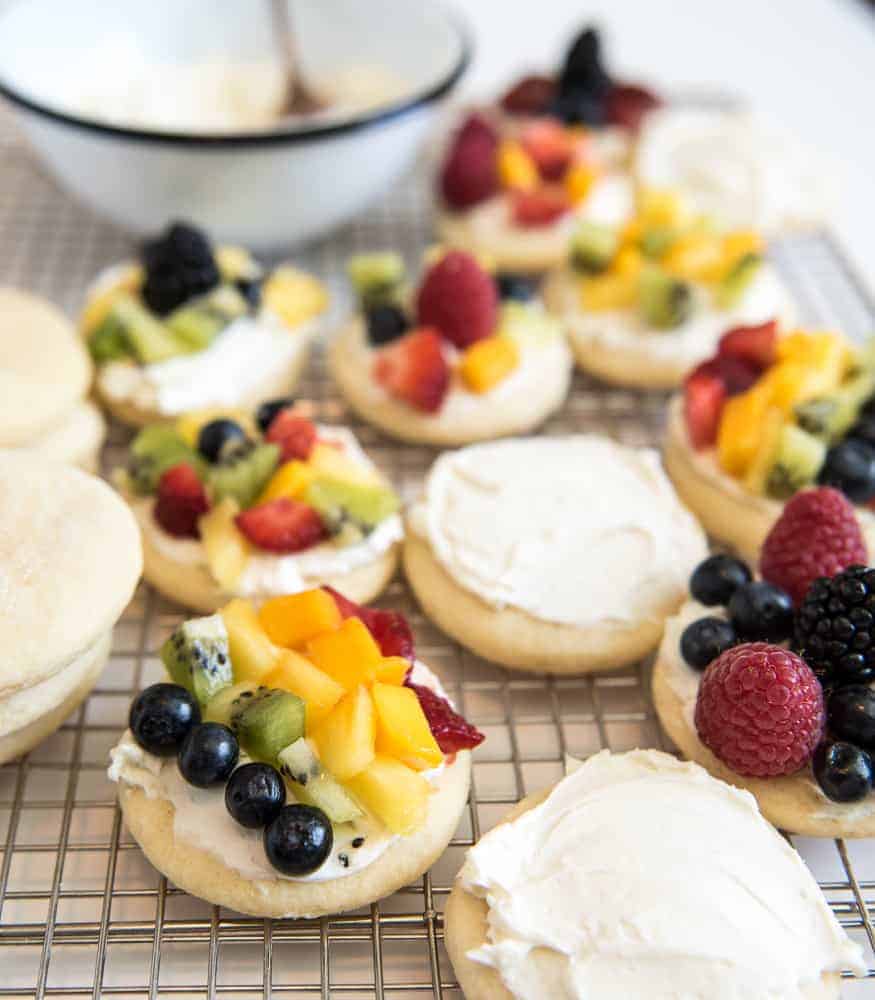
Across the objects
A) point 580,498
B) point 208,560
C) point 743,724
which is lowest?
point 208,560

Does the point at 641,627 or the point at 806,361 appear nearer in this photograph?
the point at 641,627

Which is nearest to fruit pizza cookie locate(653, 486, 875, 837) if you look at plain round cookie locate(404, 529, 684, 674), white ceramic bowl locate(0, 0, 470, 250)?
plain round cookie locate(404, 529, 684, 674)

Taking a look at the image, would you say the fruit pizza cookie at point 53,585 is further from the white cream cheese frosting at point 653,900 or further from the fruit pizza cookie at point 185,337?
the white cream cheese frosting at point 653,900

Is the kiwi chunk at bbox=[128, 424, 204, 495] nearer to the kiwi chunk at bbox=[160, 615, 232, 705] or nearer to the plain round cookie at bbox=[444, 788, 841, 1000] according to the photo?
the kiwi chunk at bbox=[160, 615, 232, 705]

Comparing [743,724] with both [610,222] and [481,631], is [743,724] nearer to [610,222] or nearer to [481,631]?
[481,631]

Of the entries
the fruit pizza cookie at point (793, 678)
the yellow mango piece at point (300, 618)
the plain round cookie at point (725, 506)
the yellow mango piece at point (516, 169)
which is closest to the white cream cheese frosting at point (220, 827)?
the yellow mango piece at point (300, 618)

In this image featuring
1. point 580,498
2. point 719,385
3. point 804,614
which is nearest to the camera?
point 804,614

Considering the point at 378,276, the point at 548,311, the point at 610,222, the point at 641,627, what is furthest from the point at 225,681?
the point at 610,222

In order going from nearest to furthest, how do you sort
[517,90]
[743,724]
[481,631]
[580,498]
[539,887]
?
[539,887] → [743,724] → [481,631] → [580,498] → [517,90]
